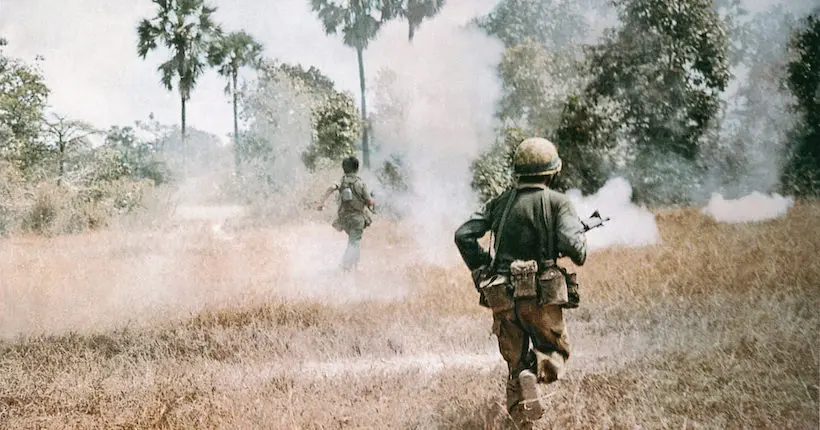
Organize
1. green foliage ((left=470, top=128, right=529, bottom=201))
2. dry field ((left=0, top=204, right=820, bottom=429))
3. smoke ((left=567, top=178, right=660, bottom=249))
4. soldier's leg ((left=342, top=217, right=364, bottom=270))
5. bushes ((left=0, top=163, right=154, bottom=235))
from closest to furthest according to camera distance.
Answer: dry field ((left=0, top=204, right=820, bottom=429)) < bushes ((left=0, top=163, right=154, bottom=235)) < soldier's leg ((left=342, top=217, right=364, bottom=270)) < smoke ((left=567, top=178, right=660, bottom=249)) < green foliage ((left=470, top=128, right=529, bottom=201))

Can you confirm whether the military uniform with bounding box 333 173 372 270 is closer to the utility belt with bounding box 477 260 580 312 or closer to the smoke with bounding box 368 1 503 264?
the smoke with bounding box 368 1 503 264

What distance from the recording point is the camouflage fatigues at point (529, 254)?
3.18 metres

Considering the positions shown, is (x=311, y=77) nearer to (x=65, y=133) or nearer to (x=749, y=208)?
(x=65, y=133)

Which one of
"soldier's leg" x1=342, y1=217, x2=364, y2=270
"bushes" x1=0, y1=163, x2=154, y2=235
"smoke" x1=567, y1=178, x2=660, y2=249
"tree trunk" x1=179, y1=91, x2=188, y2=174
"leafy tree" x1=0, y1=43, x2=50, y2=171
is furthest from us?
"smoke" x1=567, y1=178, x2=660, y2=249

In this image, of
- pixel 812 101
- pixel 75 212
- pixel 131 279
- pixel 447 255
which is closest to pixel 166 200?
pixel 75 212

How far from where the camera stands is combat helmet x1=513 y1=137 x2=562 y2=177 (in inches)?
126

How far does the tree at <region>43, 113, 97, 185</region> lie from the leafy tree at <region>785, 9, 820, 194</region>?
289 inches

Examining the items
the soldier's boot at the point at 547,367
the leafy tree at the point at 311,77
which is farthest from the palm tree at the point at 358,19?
the soldier's boot at the point at 547,367

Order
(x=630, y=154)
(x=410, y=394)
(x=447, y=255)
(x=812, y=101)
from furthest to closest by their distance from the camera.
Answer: (x=630, y=154) → (x=447, y=255) → (x=812, y=101) → (x=410, y=394)

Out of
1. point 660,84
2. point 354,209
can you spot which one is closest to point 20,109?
point 354,209

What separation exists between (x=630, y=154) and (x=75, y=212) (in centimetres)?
712

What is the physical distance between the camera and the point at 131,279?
6570mm

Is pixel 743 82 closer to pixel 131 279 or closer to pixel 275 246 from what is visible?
pixel 275 246

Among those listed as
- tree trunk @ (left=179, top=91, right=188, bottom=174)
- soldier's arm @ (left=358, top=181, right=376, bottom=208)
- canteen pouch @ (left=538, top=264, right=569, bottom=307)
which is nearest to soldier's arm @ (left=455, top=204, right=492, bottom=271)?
canteen pouch @ (left=538, top=264, right=569, bottom=307)
